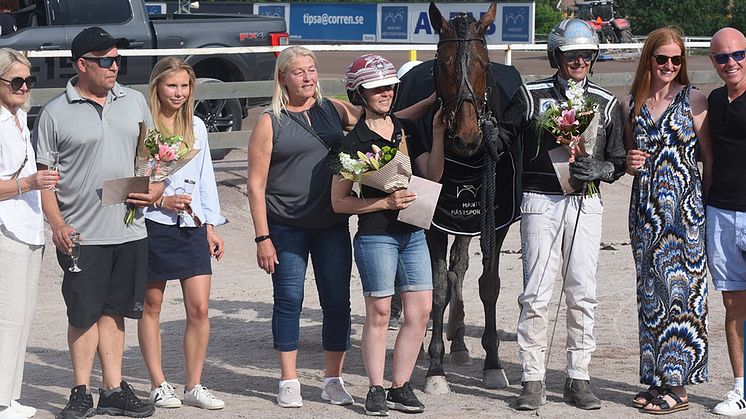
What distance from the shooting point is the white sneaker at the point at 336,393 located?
21.1 feet

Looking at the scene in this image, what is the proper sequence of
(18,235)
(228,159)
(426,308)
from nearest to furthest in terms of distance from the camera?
1. (18,235)
2. (426,308)
3. (228,159)

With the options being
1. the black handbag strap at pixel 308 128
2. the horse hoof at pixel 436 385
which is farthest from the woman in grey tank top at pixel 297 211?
the horse hoof at pixel 436 385

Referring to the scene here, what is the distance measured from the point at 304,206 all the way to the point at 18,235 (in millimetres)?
1495

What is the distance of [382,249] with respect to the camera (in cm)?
610

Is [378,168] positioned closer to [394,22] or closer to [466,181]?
[466,181]

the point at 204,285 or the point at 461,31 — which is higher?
the point at 461,31

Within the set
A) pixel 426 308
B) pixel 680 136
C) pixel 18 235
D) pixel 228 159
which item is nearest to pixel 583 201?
pixel 680 136

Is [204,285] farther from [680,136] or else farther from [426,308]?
[680,136]

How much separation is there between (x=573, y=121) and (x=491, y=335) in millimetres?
1646

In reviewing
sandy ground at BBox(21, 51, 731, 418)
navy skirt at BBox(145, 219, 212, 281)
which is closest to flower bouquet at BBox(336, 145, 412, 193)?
navy skirt at BBox(145, 219, 212, 281)

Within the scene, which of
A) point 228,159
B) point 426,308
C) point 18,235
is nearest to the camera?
point 18,235

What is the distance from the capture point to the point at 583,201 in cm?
612

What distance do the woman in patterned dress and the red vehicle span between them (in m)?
22.5

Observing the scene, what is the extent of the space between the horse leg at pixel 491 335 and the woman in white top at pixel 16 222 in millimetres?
2649
